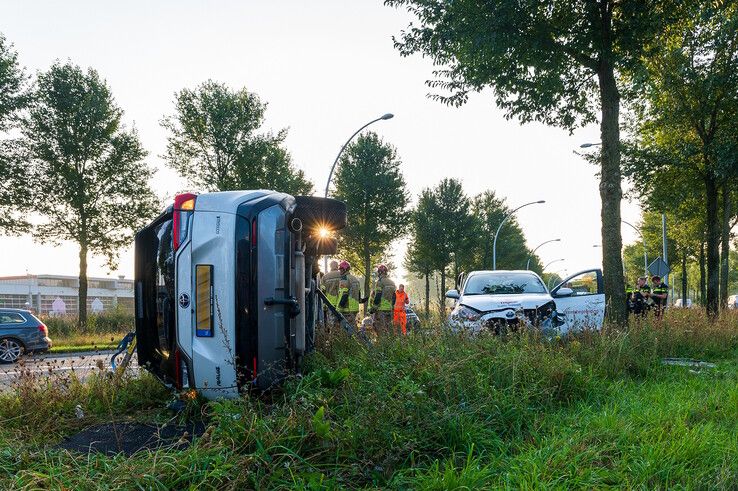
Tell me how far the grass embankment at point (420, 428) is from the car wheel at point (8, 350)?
349 inches

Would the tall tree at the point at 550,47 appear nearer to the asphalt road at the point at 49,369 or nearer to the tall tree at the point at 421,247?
the asphalt road at the point at 49,369

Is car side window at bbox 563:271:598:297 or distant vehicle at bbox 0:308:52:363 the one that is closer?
car side window at bbox 563:271:598:297

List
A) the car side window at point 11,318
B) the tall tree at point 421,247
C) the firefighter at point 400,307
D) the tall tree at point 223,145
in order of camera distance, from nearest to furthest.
Answer: the firefighter at point 400,307 → the car side window at point 11,318 → the tall tree at point 223,145 → the tall tree at point 421,247

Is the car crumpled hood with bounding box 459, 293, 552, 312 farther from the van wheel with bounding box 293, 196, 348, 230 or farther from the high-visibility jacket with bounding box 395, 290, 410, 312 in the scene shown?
the van wheel with bounding box 293, 196, 348, 230

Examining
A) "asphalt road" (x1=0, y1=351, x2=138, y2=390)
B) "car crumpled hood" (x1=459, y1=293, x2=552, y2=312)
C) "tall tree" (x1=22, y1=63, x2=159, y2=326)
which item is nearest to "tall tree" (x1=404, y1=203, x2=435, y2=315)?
"tall tree" (x1=22, y1=63, x2=159, y2=326)

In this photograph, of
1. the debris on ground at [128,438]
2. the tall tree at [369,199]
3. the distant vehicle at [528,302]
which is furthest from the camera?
the tall tree at [369,199]

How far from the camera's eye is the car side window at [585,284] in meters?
10.8

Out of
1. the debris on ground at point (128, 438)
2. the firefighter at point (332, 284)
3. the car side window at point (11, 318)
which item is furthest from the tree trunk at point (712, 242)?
the car side window at point (11, 318)

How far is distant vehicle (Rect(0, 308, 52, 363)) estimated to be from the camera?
1298 centimetres

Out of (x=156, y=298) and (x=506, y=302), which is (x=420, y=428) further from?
(x=506, y=302)

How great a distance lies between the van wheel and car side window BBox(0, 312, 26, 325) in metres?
10.5

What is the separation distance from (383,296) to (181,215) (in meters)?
7.14

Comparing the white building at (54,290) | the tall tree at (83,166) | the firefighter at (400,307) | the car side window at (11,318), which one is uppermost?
the tall tree at (83,166)

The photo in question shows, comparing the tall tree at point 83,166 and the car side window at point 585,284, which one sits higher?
the tall tree at point 83,166
